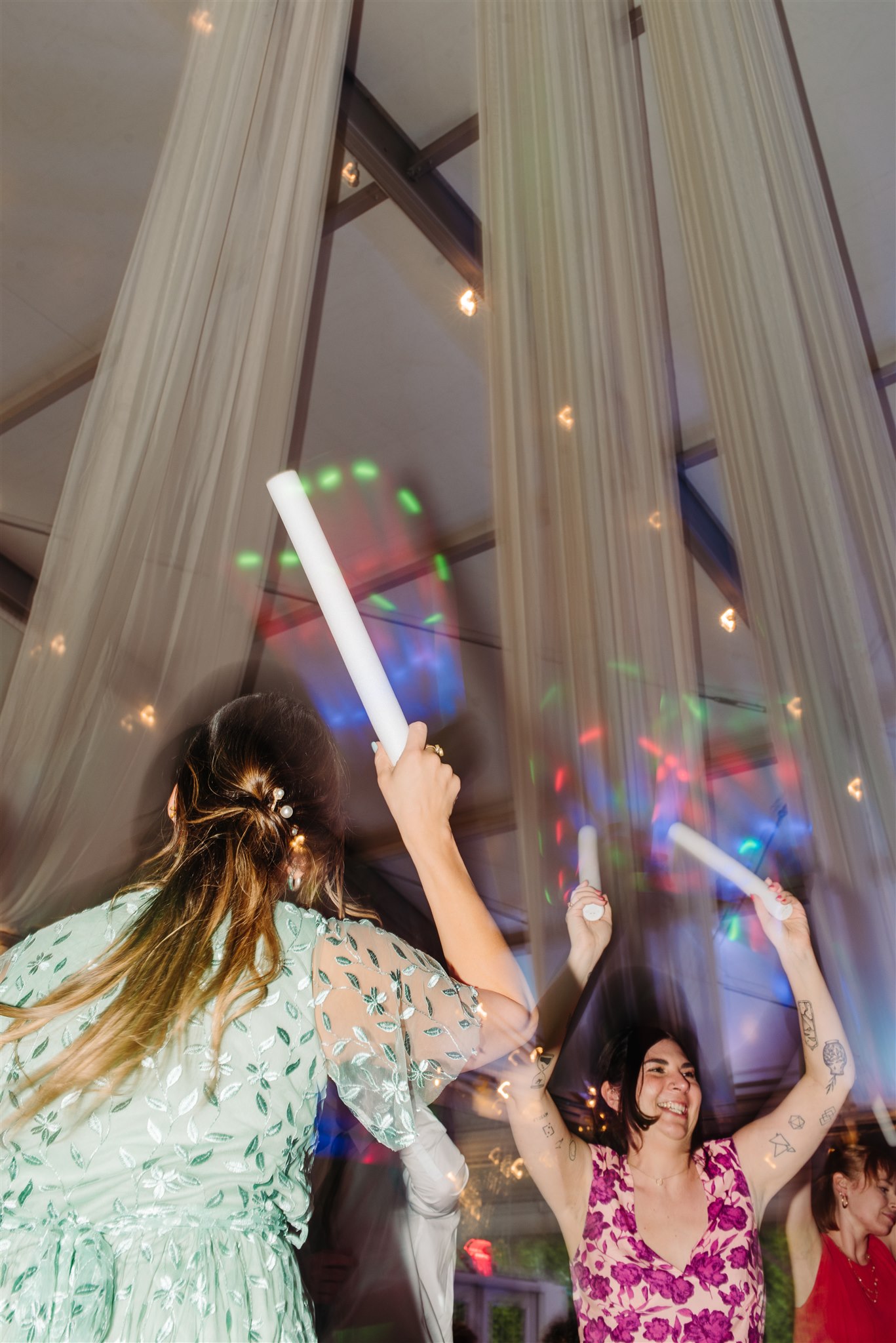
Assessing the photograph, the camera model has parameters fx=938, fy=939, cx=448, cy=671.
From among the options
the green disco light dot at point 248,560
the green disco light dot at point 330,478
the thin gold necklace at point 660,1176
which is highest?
the green disco light dot at point 330,478

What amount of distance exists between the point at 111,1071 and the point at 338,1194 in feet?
1.55

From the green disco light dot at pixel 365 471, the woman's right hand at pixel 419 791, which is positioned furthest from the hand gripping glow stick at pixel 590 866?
the green disco light dot at pixel 365 471

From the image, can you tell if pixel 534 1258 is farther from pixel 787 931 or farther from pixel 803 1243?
pixel 787 931

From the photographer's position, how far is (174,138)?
193cm

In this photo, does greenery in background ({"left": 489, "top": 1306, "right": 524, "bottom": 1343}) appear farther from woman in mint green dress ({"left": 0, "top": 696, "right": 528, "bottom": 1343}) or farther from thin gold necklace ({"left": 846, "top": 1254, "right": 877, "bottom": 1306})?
thin gold necklace ({"left": 846, "top": 1254, "right": 877, "bottom": 1306})

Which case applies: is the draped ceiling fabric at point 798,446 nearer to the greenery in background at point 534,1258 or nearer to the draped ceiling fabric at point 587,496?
the draped ceiling fabric at point 587,496

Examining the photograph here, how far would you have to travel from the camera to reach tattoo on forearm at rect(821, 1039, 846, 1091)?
3.44 feet

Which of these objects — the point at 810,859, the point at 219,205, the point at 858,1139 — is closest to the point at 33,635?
the point at 219,205

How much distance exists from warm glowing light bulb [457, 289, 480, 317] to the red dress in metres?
2.57

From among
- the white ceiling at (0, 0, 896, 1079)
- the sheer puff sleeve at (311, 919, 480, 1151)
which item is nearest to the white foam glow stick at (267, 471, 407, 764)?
the sheer puff sleeve at (311, 919, 480, 1151)

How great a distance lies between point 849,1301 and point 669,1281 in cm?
17

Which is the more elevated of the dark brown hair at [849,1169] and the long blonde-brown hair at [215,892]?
the long blonde-brown hair at [215,892]

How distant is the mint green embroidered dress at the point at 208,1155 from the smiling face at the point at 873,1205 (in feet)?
1.73

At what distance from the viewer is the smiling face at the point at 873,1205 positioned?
98 centimetres
